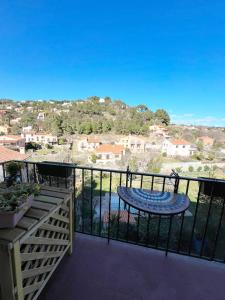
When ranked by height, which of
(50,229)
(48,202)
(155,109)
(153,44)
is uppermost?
(153,44)

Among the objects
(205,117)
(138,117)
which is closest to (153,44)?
(138,117)

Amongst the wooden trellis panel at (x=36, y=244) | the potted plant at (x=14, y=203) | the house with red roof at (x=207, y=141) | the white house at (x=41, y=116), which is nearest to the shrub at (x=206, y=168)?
the house with red roof at (x=207, y=141)

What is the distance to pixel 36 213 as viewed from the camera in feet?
3.62

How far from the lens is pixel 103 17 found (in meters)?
10.1

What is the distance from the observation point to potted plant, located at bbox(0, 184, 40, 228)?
0.92 meters

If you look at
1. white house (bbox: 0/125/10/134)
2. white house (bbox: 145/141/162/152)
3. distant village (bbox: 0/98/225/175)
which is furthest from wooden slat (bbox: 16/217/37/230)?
white house (bbox: 0/125/10/134)

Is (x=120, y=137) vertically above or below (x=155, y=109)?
below

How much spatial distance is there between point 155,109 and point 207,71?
16.8 meters

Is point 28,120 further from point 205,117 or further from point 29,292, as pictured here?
point 205,117

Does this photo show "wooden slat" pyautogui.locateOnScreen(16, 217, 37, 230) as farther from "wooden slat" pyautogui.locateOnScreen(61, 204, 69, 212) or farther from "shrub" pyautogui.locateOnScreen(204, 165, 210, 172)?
"shrub" pyautogui.locateOnScreen(204, 165, 210, 172)

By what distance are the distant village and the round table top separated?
19.9m

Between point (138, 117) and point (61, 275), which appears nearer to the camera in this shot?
point (61, 275)

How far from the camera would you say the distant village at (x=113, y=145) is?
77.1 feet

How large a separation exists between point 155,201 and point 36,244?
100 cm
